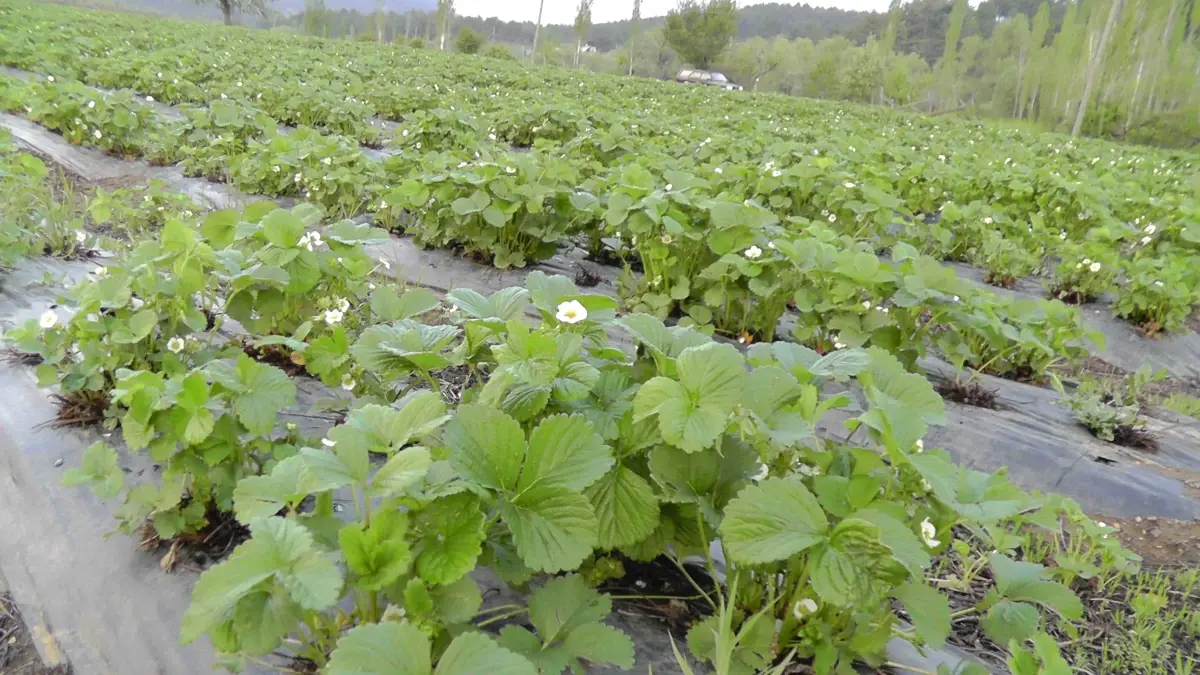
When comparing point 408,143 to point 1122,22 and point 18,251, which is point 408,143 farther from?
point 1122,22

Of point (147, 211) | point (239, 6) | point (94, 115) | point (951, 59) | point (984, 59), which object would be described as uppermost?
point (984, 59)

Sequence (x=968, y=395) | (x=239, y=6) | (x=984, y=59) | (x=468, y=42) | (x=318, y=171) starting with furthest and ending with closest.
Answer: (x=984, y=59), (x=239, y=6), (x=468, y=42), (x=318, y=171), (x=968, y=395)

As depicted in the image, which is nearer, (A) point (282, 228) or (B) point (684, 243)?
(A) point (282, 228)

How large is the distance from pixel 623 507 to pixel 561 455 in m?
0.20

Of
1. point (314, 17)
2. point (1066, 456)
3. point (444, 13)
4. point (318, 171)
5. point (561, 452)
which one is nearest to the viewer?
point (561, 452)

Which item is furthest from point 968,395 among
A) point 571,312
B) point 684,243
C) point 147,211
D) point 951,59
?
point 951,59

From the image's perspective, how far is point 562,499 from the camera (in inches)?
43.6

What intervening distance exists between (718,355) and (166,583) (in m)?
1.37

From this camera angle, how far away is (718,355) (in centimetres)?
125

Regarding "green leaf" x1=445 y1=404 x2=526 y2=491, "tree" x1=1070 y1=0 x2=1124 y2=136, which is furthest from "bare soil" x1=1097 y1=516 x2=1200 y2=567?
"tree" x1=1070 y1=0 x2=1124 y2=136

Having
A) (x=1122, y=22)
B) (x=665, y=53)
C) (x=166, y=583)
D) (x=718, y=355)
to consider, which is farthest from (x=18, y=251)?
(x=665, y=53)

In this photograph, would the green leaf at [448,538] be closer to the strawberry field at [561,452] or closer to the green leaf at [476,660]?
the strawberry field at [561,452]

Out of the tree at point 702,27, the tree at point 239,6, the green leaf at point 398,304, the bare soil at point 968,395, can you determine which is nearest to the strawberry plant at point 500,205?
the green leaf at point 398,304

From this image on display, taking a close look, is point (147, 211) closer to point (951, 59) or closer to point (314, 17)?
point (951, 59)
